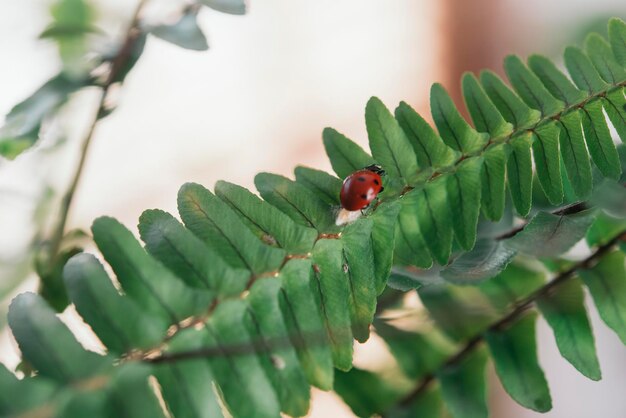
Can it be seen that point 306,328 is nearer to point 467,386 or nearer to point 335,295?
point 335,295

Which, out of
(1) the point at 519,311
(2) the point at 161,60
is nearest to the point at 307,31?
(2) the point at 161,60

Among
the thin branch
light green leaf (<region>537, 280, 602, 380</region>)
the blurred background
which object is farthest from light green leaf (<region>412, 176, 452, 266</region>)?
the blurred background

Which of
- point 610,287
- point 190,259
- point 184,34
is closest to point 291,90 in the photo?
point 184,34

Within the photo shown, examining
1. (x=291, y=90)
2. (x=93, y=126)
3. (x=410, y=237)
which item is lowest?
(x=410, y=237)

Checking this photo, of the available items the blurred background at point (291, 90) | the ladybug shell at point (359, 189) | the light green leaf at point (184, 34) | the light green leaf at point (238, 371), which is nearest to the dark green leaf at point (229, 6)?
the light green leaf at point (184, 34)

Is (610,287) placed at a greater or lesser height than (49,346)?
lesser

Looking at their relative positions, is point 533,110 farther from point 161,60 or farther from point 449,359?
point 161,60

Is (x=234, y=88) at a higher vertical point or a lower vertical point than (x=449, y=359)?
higher
